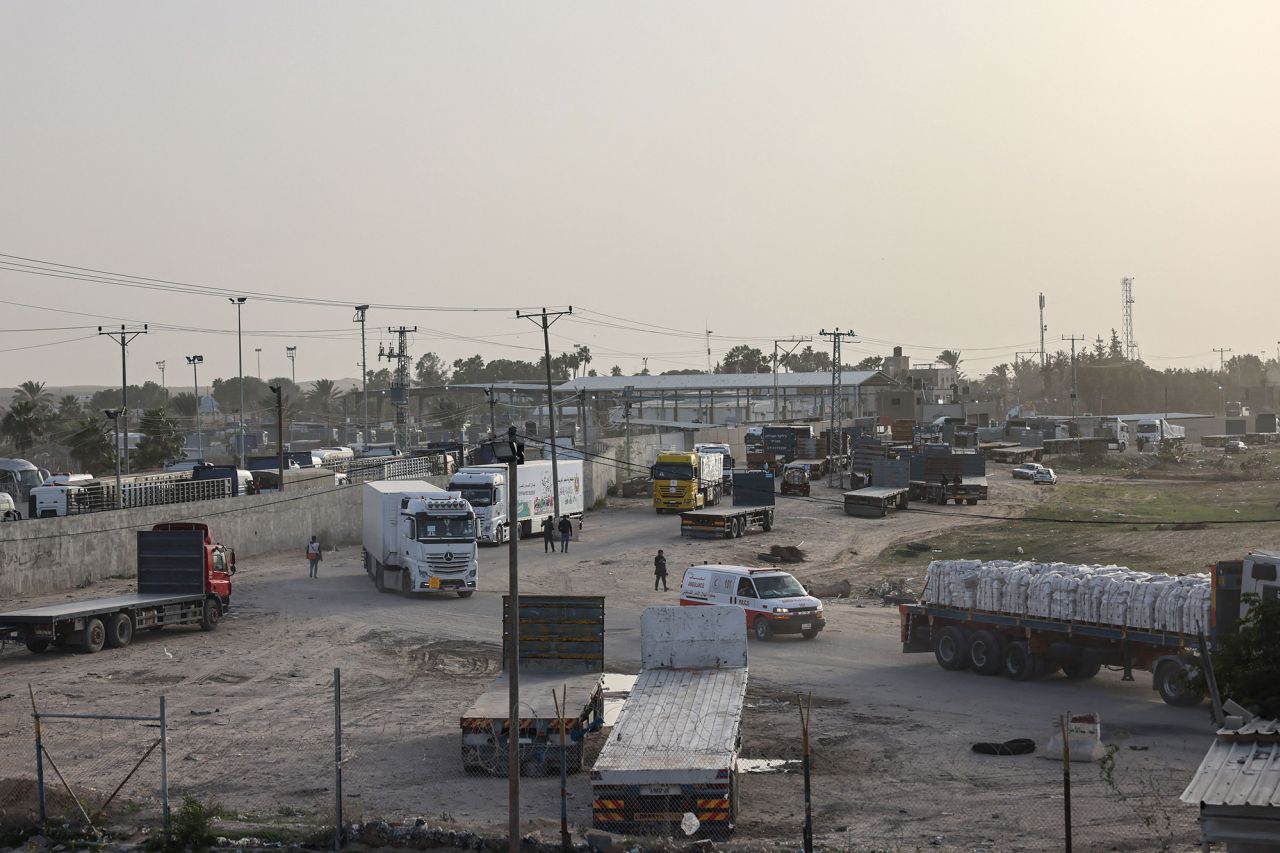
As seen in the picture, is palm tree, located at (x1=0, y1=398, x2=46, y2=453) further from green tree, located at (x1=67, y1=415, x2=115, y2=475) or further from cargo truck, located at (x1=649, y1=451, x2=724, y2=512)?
cargo truck, located at (x1=649, y1=451, x2=724, y2=512)

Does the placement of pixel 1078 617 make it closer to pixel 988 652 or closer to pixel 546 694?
pixel 988 652

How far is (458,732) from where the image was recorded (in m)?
22.4

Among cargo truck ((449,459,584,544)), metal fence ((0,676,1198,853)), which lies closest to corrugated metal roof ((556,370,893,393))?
cargo truck ((449,459,584,544))

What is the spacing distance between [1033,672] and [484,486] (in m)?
27.9

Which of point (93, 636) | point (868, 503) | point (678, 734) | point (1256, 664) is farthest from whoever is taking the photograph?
point (868, 503)

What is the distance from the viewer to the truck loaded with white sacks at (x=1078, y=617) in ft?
71.5

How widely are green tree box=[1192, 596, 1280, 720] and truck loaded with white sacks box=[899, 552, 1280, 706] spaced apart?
670 cm

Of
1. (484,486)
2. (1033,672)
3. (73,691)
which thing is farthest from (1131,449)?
(73,691)

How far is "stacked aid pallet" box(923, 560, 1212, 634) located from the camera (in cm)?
2247

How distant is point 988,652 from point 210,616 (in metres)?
21.4

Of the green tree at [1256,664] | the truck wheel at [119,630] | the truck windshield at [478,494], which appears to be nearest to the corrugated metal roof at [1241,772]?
the green tree at [1256,664]

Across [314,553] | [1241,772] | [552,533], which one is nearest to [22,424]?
[314,553]

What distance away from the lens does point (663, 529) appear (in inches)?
2290

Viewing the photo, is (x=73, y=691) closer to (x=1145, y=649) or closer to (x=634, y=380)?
(x=1145, y=649)
